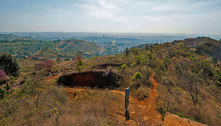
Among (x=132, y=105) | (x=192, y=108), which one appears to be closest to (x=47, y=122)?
(x=132, y=105)

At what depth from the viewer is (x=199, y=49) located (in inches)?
1284

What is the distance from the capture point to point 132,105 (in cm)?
593

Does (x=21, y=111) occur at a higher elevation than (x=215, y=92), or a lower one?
higher

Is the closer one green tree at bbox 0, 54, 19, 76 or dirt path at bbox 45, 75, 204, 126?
dirt path at bbox 45, 75, 204, 126

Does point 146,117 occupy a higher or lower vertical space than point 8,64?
lower

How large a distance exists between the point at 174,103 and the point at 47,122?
19.4 ft

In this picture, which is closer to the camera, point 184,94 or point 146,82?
point 184,94

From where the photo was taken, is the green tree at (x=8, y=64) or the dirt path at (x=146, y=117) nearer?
the dirt path at (x=146, y=117)

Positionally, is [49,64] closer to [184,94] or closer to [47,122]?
[47,122]

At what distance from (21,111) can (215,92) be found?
11383 mm

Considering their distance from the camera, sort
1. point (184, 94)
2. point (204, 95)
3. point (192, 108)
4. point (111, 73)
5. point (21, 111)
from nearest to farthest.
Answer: point (21, 111)
point (192, 108)
point (184, 94)
point (204, 95)
point (111, 73)

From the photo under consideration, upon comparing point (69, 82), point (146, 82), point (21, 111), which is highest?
point (21, 111)

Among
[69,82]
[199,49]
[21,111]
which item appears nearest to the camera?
[21,111]

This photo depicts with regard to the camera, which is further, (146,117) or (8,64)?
(8,64)
